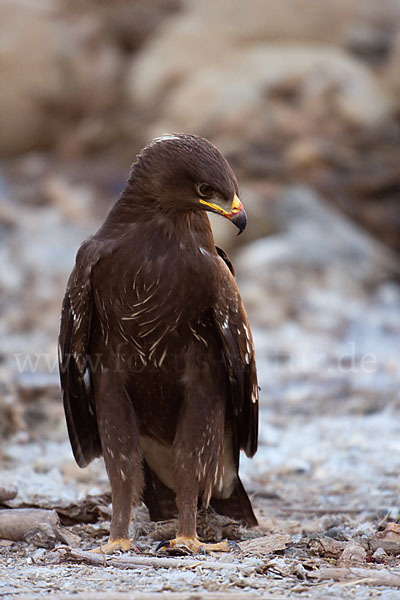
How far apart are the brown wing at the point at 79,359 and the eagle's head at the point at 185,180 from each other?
1.29 ft

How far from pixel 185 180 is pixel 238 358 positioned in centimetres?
93

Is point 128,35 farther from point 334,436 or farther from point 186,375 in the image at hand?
point 186,375

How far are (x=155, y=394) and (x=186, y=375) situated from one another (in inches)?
7.5

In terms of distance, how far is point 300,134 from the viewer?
17.2 m

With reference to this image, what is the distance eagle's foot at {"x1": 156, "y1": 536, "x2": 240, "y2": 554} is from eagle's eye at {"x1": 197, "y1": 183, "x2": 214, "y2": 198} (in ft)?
5.35

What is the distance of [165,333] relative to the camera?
4.30 meters

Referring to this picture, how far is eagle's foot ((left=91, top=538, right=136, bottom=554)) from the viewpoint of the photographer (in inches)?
166

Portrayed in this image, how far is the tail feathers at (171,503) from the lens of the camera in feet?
16.1

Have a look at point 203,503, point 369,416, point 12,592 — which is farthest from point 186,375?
point 369,416

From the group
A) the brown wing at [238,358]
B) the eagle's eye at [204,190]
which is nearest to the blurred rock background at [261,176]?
the brown wing at [238,358]

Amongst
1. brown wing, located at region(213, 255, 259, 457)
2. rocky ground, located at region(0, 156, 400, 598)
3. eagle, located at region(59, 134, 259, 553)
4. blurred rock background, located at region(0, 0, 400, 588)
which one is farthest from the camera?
blurred rock background, located at region(0, 0, 400, 588)

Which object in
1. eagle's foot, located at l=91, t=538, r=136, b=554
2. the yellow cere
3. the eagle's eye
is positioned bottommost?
eagle's foot, located at l=91, t=538, r=136, b=554

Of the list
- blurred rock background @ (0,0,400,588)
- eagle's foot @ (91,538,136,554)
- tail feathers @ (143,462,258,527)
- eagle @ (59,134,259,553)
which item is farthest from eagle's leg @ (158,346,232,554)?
blurred rock background @ (0,0,400,588)

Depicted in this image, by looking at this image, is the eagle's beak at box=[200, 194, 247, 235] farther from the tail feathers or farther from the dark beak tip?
the tail feathers
